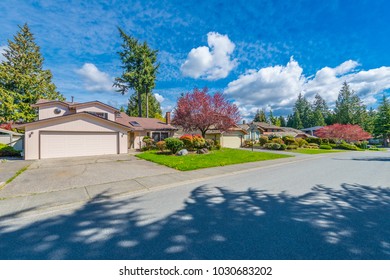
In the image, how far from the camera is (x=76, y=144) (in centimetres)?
1381

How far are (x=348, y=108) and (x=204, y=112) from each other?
52.6 metres

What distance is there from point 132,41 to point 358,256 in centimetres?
3488

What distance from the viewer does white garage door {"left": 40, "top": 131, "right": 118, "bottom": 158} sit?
12.9 metres

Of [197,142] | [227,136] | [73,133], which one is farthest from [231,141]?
[73,133]

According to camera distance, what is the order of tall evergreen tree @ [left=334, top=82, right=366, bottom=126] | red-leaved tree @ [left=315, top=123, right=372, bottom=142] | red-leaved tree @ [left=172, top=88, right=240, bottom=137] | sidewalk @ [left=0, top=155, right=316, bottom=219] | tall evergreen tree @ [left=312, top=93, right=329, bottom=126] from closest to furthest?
sidewalk @ [left=0, top=155, right=316, bottom=219], red-leaved tree @ [left=172, top=88, right=240, bottom=137], red-leaved tree @ [left=315, top=123, right=372, bottom=142], tall evergreen tree @ [left=334, top=82, right=366, bottom=126], tall evergreen tree @ [left=312, top=93, right=329, bottom=126]

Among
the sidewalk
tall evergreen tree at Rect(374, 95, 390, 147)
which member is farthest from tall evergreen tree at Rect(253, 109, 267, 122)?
the sidewalk

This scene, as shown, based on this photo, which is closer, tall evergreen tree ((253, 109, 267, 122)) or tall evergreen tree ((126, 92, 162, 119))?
tall evergreen tree ((126, 92, 162, 119))

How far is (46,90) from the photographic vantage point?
85.5 ft

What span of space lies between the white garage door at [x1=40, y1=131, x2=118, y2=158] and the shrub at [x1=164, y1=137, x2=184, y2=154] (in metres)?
5.23

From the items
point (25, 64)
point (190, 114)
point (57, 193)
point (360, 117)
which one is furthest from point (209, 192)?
point (360, 117)

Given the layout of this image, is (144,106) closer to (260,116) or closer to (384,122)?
(260,116)

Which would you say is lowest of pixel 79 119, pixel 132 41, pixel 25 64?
pixel 79 119

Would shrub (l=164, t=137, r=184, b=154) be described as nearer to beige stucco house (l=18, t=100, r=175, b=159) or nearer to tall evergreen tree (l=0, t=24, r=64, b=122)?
beige stucco house (l=18, t=100, r=175, b=159)

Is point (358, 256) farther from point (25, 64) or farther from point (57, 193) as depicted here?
point (25, 64)
